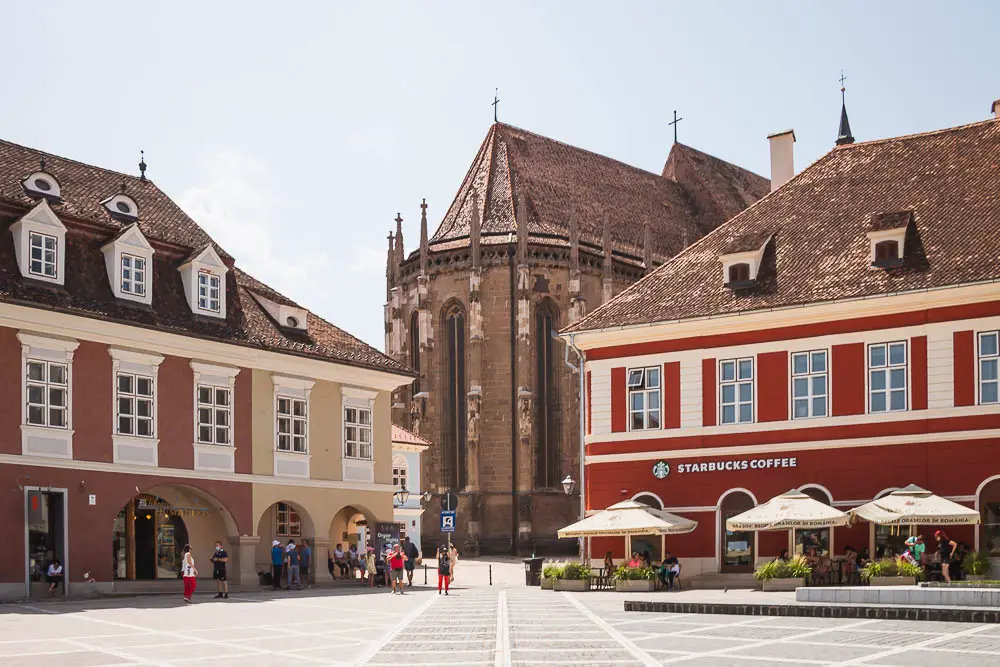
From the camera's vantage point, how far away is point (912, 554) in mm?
30375

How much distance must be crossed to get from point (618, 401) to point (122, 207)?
14.5 meters

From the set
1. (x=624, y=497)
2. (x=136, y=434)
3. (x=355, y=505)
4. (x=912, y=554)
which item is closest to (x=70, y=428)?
(x=136, y=434)

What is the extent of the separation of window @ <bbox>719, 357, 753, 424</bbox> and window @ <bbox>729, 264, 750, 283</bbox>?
2287 mm

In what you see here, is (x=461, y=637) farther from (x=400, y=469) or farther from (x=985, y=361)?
(x=400, y=469)

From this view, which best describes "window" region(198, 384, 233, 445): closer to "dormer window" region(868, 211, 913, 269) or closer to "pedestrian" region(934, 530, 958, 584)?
"dormer window" region(868, 211, 913, 269)

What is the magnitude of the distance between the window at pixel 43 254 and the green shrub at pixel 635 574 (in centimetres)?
1554

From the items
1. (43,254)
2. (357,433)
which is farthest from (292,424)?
→ (43,254)

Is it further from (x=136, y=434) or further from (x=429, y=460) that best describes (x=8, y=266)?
(x=429, y=460)

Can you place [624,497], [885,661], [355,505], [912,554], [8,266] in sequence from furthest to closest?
[355,505], [624,497], [8,266], [912,554], [885,661]

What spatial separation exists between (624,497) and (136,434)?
13.0m

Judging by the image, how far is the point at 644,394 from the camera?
37.9 metres

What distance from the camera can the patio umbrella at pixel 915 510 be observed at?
98.7 feet

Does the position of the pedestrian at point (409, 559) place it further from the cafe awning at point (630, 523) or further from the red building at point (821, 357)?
the cafe awning at point (630, 523)

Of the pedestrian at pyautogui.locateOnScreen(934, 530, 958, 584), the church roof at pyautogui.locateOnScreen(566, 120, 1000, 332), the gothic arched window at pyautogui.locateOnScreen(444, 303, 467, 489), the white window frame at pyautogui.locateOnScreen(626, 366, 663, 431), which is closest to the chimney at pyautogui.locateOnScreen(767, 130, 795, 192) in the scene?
the church roof at pyautogui.locateOnScreen(566, 120, 1000, 332)
